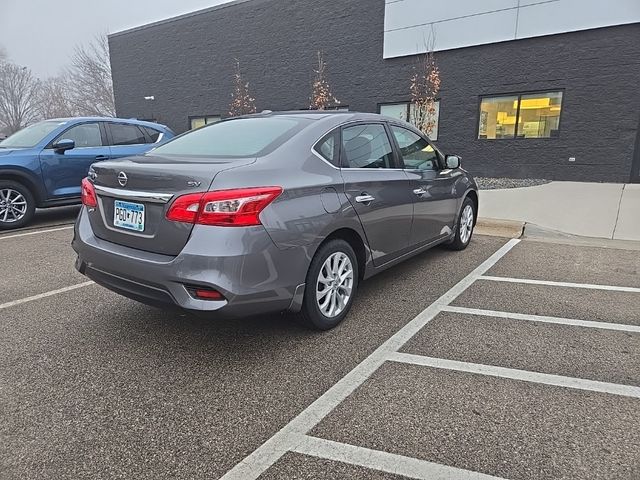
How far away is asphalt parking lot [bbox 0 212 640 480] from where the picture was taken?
2.04 metres

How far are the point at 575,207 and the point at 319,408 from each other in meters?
7.70

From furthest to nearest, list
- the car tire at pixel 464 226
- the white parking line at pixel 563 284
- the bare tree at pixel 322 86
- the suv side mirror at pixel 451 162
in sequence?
the bare tree at pixel 322 86 → the car tire at pixel 464 226 → the suv side mirror at pixel 451 162 → the white parking line at pixel 563 284

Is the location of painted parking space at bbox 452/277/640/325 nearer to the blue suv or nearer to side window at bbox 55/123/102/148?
the blue suv

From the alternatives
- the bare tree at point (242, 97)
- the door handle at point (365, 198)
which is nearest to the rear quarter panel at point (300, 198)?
the door handle at point (365, 198)

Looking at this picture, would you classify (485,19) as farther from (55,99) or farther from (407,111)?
(55,99)

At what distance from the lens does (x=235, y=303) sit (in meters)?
2.59

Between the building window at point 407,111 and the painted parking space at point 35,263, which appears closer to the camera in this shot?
the painted parking space at point 35,263

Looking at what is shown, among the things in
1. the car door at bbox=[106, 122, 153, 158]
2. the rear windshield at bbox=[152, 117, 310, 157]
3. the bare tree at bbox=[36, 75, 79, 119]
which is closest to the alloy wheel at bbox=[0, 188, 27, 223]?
the car door at bbox=[106, 122, 153, 158]

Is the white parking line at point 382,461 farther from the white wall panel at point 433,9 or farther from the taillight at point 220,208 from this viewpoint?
the white wall panel at point 433,9

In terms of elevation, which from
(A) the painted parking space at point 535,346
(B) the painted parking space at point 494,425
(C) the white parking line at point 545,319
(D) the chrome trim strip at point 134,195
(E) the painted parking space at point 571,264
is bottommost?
(B) the painted parking space at point 494,425

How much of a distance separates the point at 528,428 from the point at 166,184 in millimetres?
2363

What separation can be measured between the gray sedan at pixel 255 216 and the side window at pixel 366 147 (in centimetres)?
1

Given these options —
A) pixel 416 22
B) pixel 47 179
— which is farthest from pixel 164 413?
pixel 416 22

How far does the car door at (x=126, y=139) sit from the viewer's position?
25.3ft
